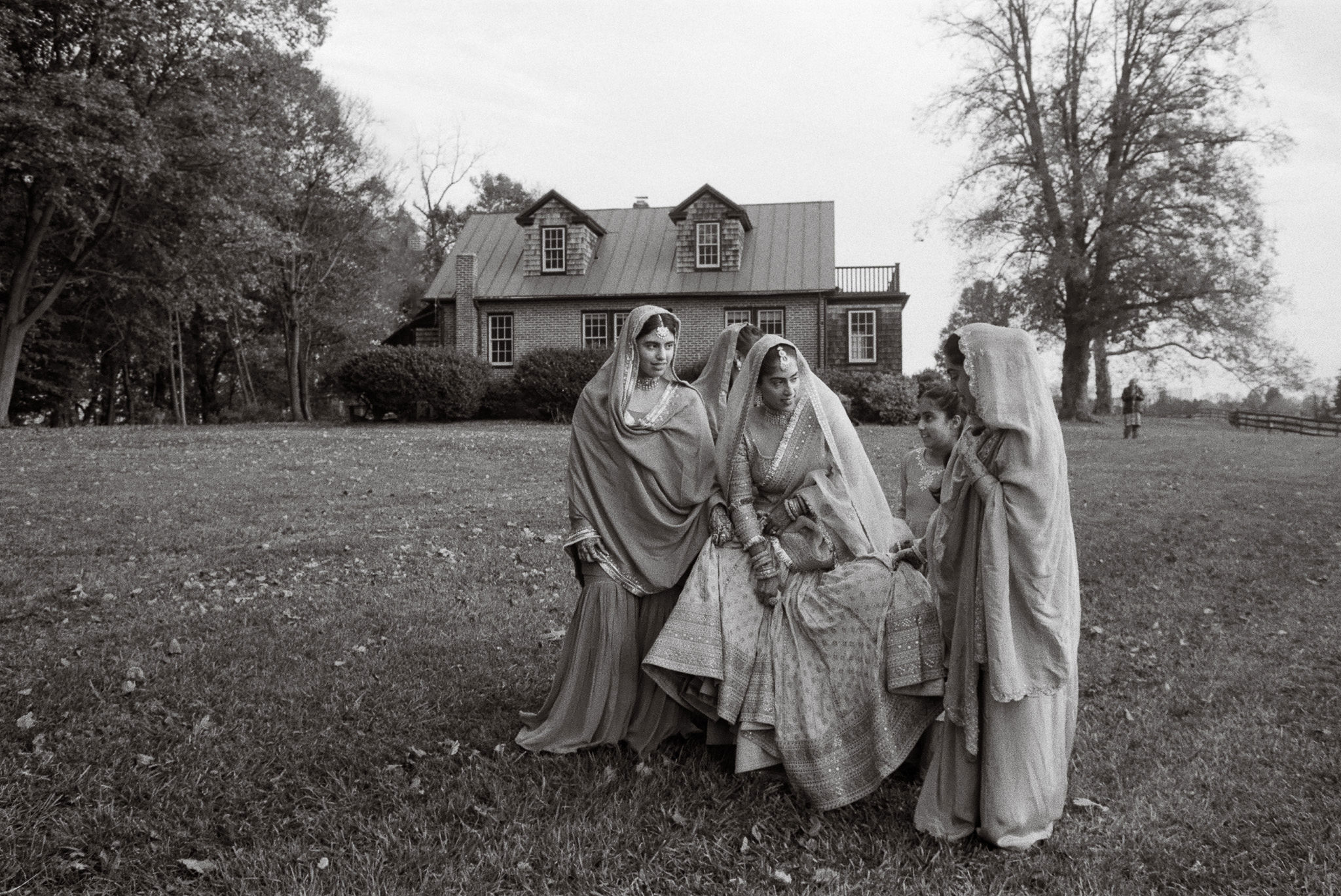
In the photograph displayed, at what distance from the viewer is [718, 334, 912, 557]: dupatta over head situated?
167 inches

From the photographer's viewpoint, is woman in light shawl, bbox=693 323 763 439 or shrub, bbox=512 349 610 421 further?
shrub, bbox=512 349 610 421

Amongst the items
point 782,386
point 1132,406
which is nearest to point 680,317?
point 1132,406

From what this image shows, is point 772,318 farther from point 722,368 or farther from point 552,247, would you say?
point 722,368

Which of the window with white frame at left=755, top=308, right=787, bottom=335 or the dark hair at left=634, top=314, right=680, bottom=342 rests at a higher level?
the window with white frame at left=755, top=308, right=787, bottom=335

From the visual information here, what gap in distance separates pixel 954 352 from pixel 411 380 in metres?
22.0

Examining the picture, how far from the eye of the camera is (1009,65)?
31.9 meters

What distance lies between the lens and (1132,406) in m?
23.4

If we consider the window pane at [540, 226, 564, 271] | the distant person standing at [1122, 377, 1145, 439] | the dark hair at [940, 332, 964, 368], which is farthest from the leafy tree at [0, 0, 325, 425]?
the distant person standing at [1122, 377, 1145, 439]

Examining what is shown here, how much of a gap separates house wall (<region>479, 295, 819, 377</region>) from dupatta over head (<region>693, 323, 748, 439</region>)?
2448 centimetres

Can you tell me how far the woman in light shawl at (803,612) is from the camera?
3945mm

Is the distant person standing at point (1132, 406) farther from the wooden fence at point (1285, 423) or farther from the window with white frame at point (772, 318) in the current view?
the wooden fence at point (1285, 423)

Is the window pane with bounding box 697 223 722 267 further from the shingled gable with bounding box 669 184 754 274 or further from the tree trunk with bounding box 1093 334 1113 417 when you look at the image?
the tree trunk with bounding box 1093 334 1113 417

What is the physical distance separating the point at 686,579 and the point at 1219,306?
30.1m

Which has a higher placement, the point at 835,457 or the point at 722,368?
the point at 722,368
